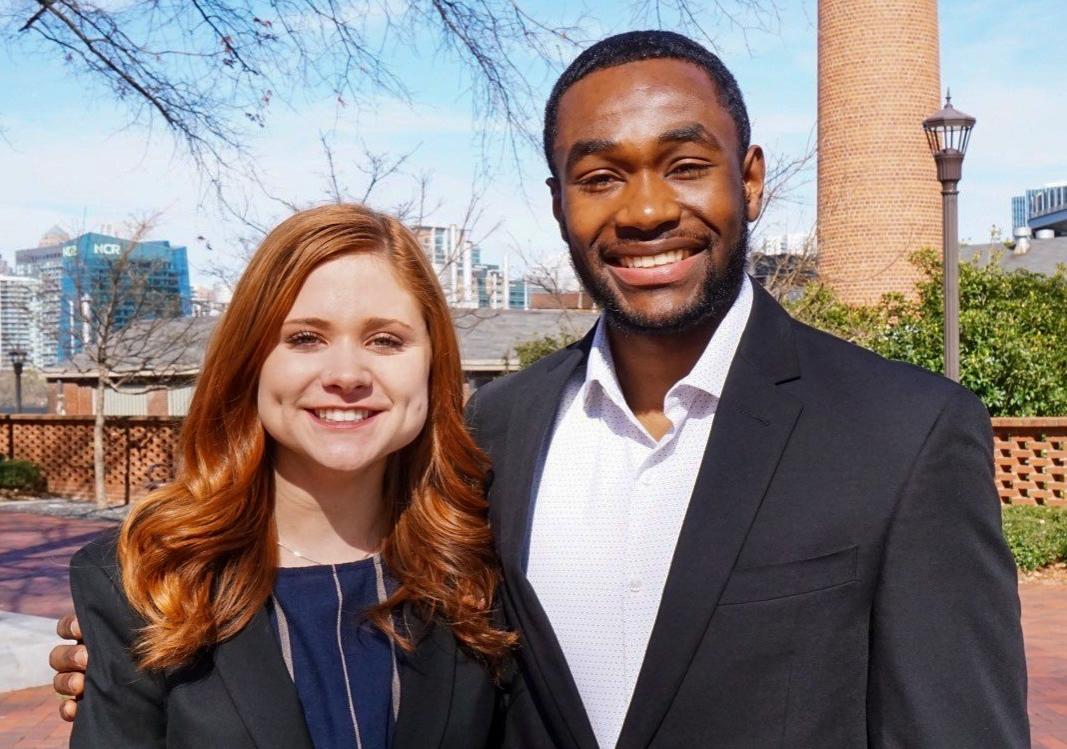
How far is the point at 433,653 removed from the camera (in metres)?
2.11

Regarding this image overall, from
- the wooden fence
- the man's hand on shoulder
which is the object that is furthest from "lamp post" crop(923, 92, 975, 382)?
the wooden fence

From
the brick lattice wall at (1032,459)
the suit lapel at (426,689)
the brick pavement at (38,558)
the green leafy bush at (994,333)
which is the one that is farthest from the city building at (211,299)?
the suit lapel at (426,689)

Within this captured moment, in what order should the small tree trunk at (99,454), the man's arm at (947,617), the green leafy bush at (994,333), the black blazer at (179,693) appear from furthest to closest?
1. the small tree trunk at (99,454)
2. the green leafy bush at (994,333)
3. the black blazer at (179,693)
4. the man's arm at (947,617)

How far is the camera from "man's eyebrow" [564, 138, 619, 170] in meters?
2.01

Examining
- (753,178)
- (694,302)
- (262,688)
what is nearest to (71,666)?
(262,688)

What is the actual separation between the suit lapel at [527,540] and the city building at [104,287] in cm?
1623

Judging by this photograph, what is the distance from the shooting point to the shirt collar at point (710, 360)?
198cm

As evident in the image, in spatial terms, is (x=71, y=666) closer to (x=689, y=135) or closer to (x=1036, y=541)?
(x=689, y=135)

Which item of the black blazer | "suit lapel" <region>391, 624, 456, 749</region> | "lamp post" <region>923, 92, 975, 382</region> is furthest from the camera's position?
"lamp post" <region>923, 92, 975, 382</region>

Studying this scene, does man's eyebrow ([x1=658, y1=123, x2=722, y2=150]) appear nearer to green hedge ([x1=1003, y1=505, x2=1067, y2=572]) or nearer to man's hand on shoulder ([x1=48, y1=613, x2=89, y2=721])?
man's hand on shoulder ([x1=48, y1=613, x2=89, y2=721])

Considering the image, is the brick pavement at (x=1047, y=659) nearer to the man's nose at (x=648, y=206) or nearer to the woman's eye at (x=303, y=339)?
the man's nose at (x=648, y=206)

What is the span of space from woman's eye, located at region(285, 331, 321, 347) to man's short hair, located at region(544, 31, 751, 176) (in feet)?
2.00

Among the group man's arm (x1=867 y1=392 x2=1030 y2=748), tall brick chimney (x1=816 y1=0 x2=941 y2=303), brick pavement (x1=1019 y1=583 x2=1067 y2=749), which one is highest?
tall brick chimney (x1=816 y1=0 x2=941 y2=303)

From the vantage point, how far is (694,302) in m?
2.00
